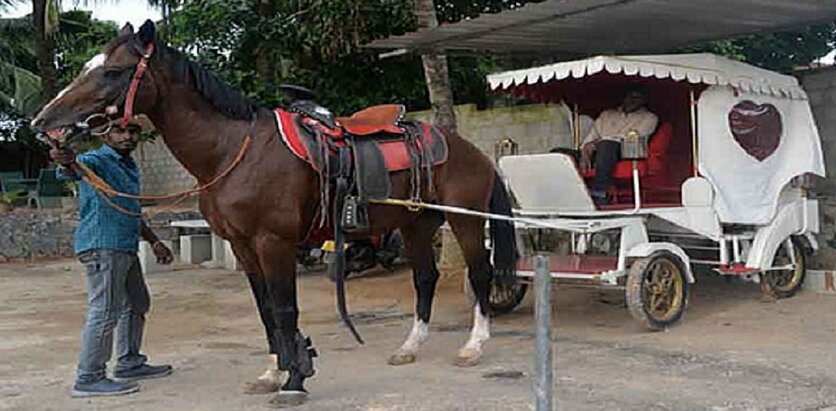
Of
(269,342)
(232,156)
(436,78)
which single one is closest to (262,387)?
(269,342)

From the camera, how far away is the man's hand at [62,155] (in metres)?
4.90

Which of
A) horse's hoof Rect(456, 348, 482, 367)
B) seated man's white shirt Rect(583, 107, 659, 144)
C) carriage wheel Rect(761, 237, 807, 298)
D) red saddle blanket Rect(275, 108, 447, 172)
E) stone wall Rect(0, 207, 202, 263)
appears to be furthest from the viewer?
stone wall Rect(0, 207, 202, 263)

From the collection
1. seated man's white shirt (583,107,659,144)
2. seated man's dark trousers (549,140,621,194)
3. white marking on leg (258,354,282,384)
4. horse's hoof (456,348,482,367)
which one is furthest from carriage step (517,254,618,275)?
white marking on leg (258,354,282,384)

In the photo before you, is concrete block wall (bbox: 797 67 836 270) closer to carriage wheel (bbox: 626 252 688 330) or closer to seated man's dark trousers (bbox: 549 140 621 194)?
carriage wheel (bbox: 626 252 688 330)

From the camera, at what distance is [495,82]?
738 cm

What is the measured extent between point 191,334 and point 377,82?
235 inches

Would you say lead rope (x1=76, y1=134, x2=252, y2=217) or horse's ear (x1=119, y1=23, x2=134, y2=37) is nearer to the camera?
horse's ear (x1=119, y1=23, x2=134, y2=37)

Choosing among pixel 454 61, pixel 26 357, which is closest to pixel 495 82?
pixel 26 357

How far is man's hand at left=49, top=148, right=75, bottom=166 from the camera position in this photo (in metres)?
4.90

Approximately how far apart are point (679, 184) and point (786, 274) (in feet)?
4.47

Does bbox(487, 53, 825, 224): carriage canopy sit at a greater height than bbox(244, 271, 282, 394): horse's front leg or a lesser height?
greater

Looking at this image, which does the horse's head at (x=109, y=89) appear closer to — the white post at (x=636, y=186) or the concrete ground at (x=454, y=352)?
the concrete ground at (x=454, y=352)

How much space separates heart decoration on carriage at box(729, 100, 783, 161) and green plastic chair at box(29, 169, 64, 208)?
552 inches

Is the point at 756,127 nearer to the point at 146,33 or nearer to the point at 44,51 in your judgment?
the point at 146,33
